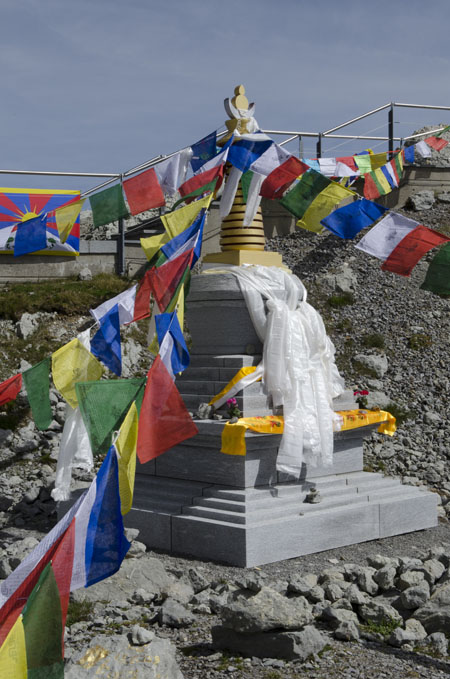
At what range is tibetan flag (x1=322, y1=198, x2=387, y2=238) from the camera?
29.5ft

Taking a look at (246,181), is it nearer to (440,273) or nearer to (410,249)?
(410,249)

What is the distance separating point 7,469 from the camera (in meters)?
11.9

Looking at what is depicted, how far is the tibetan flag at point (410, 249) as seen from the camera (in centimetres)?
784

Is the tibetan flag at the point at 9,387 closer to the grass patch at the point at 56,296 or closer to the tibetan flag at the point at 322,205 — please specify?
the tibetan flag at the point at 322,205

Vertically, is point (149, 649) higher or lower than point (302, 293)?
lower

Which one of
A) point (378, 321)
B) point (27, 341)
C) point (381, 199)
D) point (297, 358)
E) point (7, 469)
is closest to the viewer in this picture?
point (297, 358)

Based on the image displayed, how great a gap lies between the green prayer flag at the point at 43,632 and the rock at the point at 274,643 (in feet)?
5.12

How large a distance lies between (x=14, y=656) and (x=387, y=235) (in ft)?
18.5

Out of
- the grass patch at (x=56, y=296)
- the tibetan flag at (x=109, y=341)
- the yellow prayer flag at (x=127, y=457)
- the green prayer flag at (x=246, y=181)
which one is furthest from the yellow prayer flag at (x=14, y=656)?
the grass patch at (x=56, y=296)

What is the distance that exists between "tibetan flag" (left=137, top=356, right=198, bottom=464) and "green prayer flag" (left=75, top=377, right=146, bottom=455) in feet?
1.59

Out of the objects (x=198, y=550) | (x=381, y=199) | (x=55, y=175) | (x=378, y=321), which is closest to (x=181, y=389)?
(x=198, y=550)

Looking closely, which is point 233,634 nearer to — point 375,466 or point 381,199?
point 375,466

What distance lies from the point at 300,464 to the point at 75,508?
409 cm

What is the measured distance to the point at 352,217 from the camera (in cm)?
905
